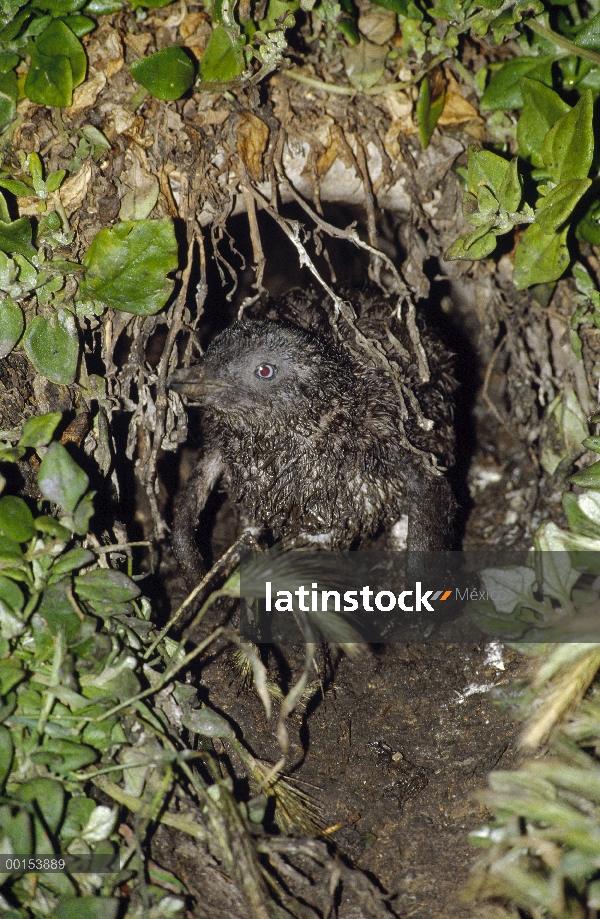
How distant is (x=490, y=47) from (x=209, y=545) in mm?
2313

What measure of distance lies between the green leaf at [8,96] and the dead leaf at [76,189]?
273 mm

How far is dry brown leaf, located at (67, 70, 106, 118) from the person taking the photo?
8.00 feet

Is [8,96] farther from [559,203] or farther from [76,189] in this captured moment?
[559,203]

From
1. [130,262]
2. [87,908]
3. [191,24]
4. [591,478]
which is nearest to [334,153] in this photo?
[191,24]

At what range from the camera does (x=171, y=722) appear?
204 cm

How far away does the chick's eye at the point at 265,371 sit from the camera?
2.67m

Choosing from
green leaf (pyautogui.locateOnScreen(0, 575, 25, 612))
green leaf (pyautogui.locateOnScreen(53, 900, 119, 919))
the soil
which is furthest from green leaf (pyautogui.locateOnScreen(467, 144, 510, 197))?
green leaf (pyautogui.locateOnScreen(53, 900, 119, 919))

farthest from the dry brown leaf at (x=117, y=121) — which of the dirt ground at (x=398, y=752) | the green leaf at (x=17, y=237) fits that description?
the dirt ground at (x=398, y=752)

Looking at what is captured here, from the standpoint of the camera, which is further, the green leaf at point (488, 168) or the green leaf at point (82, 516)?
the green leaf at point (488, 168)

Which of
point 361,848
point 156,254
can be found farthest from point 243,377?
point 361,848

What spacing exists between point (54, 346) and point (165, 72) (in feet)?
3.17

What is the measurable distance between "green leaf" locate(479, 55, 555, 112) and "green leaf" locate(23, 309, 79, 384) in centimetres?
168

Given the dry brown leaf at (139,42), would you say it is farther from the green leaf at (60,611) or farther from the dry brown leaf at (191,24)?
the green leaf at (60,611)

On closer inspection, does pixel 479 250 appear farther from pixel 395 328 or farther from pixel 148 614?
pixel 148 614
